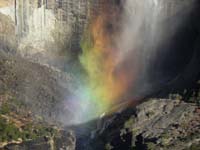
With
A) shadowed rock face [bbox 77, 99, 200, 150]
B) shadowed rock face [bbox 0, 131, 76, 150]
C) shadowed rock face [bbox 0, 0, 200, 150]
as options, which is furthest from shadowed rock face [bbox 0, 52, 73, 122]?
shadowed rock face [bbox 77, 99, 200, 150]

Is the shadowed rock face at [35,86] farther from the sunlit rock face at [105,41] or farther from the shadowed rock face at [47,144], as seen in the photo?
the shadowed rock face at [47,144]

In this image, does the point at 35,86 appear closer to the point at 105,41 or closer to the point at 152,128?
the point at 105,41

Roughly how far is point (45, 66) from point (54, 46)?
5.83 m

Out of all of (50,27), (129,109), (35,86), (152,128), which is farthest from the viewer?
(50,27)

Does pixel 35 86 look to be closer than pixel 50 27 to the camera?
Yes

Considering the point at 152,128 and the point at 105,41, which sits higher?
the point at 105,41

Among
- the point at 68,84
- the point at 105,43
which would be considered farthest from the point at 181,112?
the point at 105,43

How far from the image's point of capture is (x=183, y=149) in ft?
207

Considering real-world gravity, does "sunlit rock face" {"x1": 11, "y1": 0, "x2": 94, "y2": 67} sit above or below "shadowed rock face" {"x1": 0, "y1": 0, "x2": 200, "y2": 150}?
above

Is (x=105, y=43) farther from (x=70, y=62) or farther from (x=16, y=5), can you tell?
(x=16, y=5)

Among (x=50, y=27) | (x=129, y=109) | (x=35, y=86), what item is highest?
(x=50, y=27)

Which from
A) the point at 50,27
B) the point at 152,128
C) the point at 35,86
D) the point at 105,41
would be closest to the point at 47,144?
the point at 152,128

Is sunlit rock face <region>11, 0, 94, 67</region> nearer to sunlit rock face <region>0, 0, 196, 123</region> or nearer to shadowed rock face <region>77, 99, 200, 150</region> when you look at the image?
sunlit rock face <region>0, 0, 196, 123</region>

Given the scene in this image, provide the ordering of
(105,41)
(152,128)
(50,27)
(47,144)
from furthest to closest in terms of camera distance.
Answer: (50,27) → (105,41) → (47,144) → (152,128)
